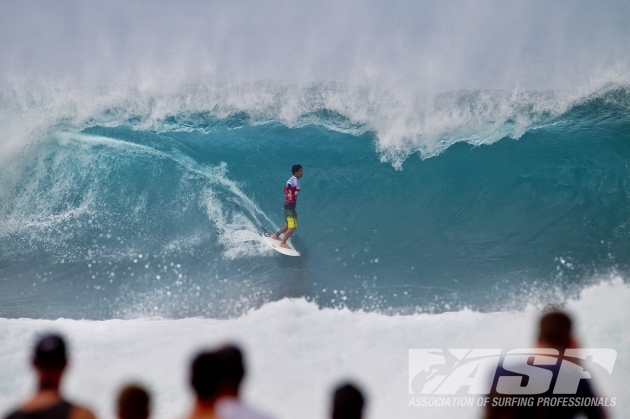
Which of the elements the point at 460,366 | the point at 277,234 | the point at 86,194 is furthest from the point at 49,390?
the point at 86,194

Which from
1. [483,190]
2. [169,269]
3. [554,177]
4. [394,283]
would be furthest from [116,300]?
[554,177]

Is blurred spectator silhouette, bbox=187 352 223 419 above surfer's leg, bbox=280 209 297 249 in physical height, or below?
below

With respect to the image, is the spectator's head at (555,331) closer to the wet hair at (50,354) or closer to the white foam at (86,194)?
the wet hair at (50,354)

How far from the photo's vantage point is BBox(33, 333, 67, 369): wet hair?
6.87ft

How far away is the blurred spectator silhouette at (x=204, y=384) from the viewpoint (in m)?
1.94

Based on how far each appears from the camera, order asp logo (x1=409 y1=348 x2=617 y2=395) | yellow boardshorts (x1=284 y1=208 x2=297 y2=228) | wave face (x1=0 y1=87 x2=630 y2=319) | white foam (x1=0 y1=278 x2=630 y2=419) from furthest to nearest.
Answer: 1. yellow boardshorts (x1=284 y1=208 x2=297 y2=228)
2. wave face (x1=0 y1=87 x2=630 y2=319)
3. white foam (x1=0 y1=278 x2=630 y2=419)
4. asp logo (x1=409 y1=348 x2=617 y2=395)

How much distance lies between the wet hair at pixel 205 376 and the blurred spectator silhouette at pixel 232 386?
3cm

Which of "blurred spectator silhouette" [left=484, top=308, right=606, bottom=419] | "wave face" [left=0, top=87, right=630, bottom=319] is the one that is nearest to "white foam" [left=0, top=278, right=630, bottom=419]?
"wave face" [left=0, top=87, right=630, bottom=319]

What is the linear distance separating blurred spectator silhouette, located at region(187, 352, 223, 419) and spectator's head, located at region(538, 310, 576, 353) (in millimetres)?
1330

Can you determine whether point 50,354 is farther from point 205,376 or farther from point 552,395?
point 552,395

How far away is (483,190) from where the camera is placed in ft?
27.9

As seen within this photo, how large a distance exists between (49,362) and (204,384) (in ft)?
2.11

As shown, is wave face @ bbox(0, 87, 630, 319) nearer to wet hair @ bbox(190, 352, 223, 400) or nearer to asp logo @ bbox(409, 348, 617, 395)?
asp logo @ bbox(409, 348, 617, 395)

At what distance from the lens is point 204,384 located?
1.94 metres
